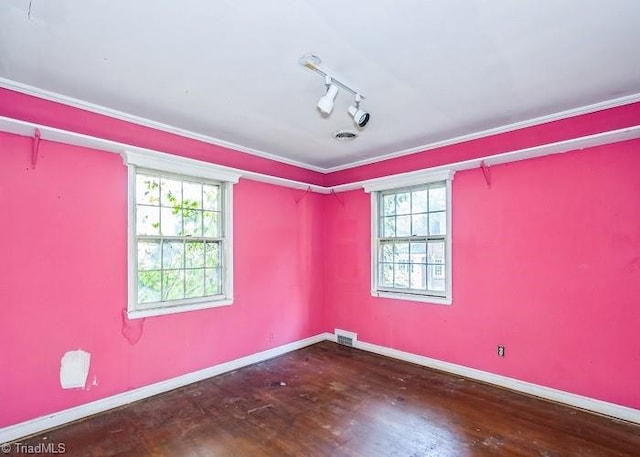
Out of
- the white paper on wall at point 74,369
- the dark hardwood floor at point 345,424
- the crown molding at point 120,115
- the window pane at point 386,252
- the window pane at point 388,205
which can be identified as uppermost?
the crown molding at point 120,115

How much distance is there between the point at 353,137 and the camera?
11.4 feet

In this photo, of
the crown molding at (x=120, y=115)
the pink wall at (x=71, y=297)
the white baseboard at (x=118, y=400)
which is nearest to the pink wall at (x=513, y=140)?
the crown molding at (x=120, y=115)

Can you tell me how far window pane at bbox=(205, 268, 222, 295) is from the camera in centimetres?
359

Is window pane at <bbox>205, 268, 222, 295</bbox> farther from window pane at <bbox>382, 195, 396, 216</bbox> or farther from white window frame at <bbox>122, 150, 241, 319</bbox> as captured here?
window pane at <bbox>382, 195, 396, 216</bbox>

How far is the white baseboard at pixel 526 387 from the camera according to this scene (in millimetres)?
2609

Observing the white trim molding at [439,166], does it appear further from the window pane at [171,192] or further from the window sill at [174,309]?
the window sill at [174,309]

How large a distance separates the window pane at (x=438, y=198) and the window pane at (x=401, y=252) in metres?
0.59

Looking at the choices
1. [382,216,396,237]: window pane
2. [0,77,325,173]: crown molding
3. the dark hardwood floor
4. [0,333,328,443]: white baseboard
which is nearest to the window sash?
[0,77,325,173]: crown molding

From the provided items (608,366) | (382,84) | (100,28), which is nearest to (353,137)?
(382,84)

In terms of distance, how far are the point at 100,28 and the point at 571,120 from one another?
3.74 meters

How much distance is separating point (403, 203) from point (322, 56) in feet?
8.14

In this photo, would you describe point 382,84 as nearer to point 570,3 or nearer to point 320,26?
point 320,26

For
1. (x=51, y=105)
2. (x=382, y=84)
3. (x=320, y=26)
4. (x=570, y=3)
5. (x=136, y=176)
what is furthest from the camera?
(x=136, y=176)

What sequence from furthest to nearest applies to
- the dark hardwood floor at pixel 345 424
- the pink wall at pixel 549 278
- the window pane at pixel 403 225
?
the window pane at pixel 403 225 → the pink wall at pixel 549 278 → the dark hardwood floor at pixel 345 424
